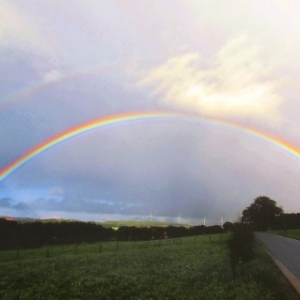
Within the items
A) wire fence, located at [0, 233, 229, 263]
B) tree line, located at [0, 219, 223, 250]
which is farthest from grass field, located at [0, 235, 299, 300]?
tree line, located at [0, 219, 223, 250]

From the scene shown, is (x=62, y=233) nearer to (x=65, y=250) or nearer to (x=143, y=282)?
(x=65, y=250)

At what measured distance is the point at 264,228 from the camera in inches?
7382

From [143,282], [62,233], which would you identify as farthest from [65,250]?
[143,282]

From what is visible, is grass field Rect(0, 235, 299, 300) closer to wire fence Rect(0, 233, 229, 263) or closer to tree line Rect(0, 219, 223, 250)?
wire fence Rect(0, 233, 229, 263)

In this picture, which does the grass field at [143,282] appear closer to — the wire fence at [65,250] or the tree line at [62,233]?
the wire fence at [65,250]

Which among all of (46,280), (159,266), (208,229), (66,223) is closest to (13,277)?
(46,280)

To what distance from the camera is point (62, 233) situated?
75438 mm

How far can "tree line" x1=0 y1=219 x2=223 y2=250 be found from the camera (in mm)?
61912

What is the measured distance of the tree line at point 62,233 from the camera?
61.9m

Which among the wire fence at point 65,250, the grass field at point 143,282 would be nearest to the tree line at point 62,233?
the wire fence at point 65,250

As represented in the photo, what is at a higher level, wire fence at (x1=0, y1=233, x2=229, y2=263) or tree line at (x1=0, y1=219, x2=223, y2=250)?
tree line at (x1=0, y1=219, x2=223, y2=250)

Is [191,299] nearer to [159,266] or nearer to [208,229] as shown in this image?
[159,266]

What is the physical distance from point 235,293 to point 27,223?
177 ft

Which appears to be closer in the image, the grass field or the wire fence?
the grass field
